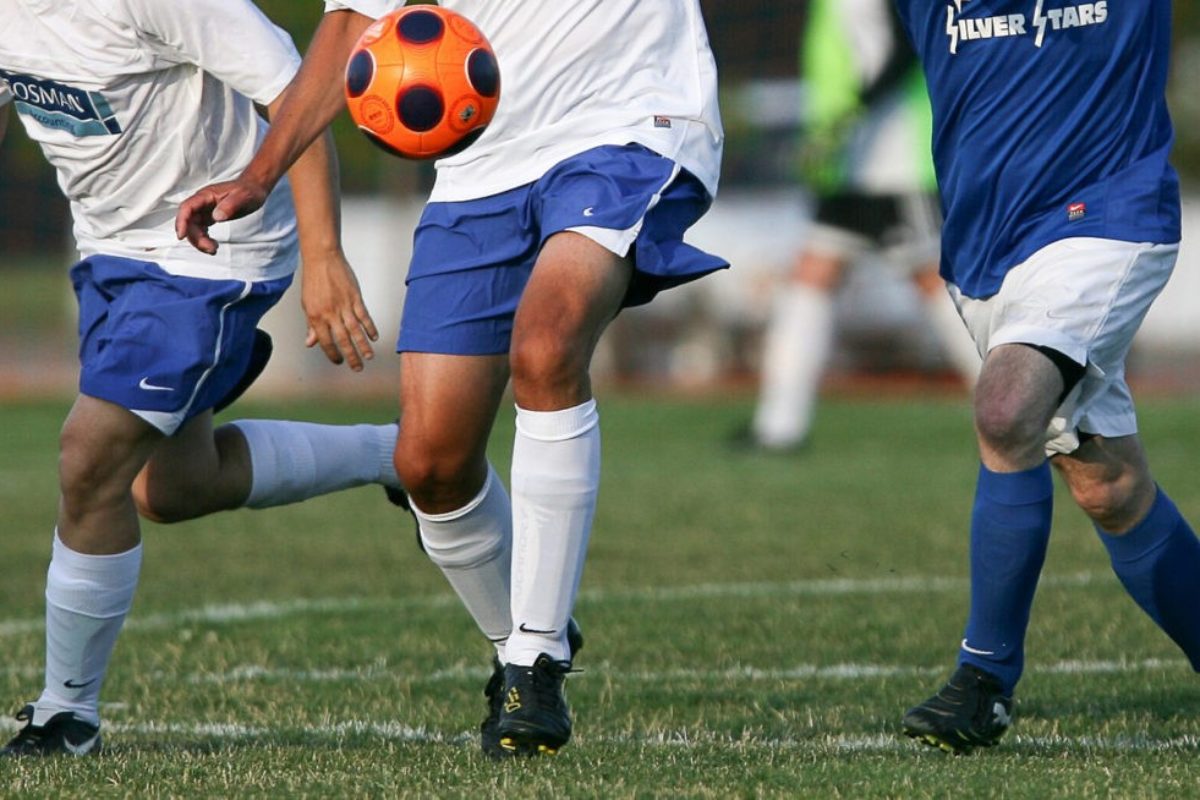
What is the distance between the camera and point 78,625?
16.5 ft

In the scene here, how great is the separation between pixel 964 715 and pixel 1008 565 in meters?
0.36

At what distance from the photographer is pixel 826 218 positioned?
13.2m

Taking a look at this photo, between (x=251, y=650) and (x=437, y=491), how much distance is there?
182 cm

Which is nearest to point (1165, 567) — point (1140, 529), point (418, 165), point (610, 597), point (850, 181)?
point (1140, 529)

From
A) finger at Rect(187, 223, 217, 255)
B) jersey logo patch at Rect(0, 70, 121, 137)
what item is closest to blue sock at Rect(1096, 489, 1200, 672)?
finger at Rect(187, 223, 217, 255)

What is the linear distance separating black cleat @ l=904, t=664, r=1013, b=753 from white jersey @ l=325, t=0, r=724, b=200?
4.24 feet

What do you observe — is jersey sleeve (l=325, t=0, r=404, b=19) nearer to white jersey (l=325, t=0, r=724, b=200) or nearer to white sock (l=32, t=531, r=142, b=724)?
white jersey (l=325, t=0, r=724, b=200)

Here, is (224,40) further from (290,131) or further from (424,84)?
(424,84)

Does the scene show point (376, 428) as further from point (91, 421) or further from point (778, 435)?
point (778, 435)

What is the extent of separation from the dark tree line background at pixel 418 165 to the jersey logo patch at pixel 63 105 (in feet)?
48.1

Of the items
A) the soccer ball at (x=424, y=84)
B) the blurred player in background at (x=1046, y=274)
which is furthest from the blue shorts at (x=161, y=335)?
the blurred player in background at (x=1046, y=274)

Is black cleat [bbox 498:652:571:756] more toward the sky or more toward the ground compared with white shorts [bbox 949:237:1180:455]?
more toward the ground

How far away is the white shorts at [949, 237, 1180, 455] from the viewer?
4.78 meters

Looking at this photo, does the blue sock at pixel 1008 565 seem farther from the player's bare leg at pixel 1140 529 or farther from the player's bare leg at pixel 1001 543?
the player's bare leg at pixel 1140 529
